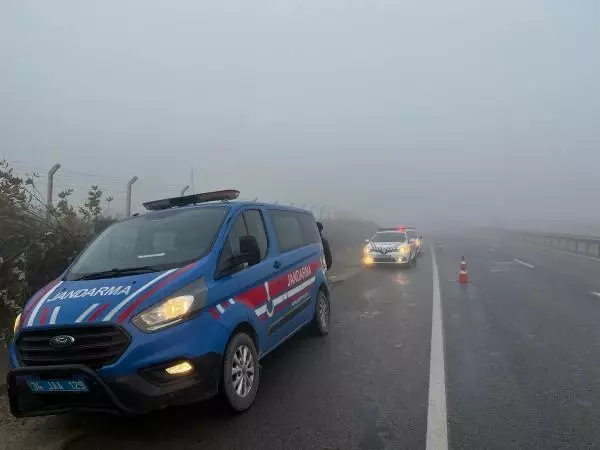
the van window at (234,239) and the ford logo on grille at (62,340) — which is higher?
the van window at (234,239)

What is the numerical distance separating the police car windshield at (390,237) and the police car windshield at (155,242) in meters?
14.5

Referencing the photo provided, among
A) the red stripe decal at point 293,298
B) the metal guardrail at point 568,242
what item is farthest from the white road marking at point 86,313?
the metal guardrail at point 568,242

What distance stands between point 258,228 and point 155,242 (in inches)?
47.5

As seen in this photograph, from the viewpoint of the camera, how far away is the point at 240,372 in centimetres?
440

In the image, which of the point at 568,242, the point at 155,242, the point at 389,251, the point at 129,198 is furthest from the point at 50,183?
the point at 568,242

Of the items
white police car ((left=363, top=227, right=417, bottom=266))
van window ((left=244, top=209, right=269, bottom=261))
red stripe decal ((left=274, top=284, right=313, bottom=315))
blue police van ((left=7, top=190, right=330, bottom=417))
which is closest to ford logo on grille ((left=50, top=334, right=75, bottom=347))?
blue police van ((left=7, top=190, right=330, bottom=417))

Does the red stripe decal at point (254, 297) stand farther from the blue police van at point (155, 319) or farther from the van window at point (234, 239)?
the van window at point (234, 239)

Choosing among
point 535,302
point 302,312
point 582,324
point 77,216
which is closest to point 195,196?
point 302,312

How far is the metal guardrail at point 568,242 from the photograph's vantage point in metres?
24.8

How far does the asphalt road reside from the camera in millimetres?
3828

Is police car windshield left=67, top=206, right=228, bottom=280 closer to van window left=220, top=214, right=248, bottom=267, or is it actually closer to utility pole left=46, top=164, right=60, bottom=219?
van window left=220, top=214, right=248, bottom=267

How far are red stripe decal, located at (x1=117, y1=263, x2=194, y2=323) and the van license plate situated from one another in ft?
1.82

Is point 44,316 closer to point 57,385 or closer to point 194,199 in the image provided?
point 57,385

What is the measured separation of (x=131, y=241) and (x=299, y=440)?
2660mm
